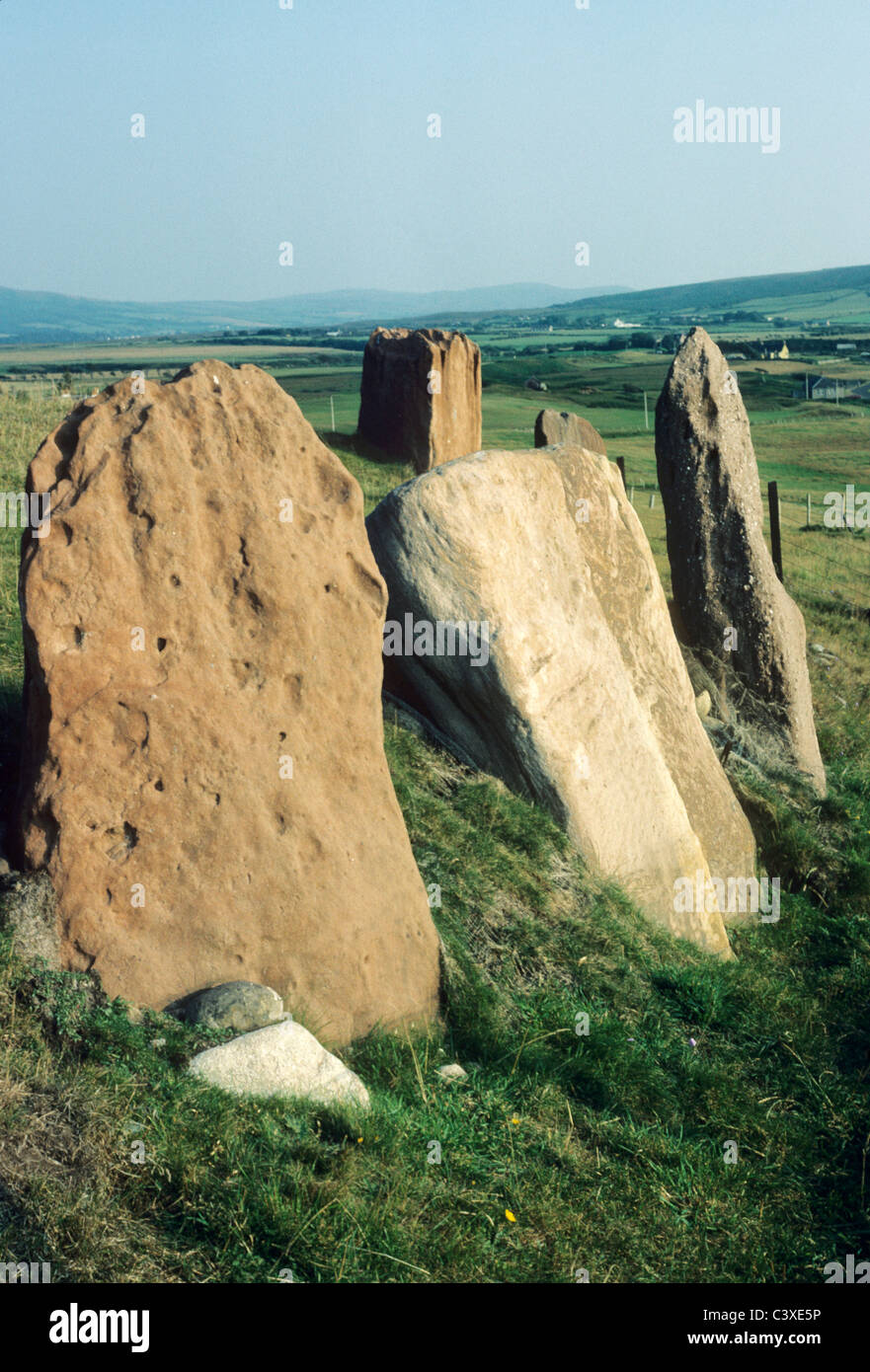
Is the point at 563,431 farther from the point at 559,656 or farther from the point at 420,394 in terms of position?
the point at 420,394

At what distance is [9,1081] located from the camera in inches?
140

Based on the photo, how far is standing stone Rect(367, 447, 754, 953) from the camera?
643 cm

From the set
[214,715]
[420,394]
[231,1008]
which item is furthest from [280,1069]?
Answer: [420,394]

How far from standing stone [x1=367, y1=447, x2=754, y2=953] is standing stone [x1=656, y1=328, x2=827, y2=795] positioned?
1884mm

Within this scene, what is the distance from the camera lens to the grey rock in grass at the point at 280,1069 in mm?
3863

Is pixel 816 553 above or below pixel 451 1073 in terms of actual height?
above

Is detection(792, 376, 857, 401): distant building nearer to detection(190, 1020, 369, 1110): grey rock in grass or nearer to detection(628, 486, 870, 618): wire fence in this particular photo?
detection(628, 486, 870, 618): wire fence

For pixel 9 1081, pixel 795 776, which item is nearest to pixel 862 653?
pixel 795 776

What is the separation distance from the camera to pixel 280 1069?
156 inches

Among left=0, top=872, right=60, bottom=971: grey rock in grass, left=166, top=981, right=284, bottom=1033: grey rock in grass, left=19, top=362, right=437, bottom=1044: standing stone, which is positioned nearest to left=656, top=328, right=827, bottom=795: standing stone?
left=19, top=362, right=437, bottom=1044: standing stone

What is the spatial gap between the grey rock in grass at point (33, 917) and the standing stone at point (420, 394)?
15866mm

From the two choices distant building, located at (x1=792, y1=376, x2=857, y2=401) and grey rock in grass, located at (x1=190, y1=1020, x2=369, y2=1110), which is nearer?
grey rock in grass, located at (x1=190, y1=1020, x2=369, y2=1110)

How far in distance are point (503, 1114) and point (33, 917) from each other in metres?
1.92

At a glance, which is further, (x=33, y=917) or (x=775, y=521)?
(x=775, y=521)
